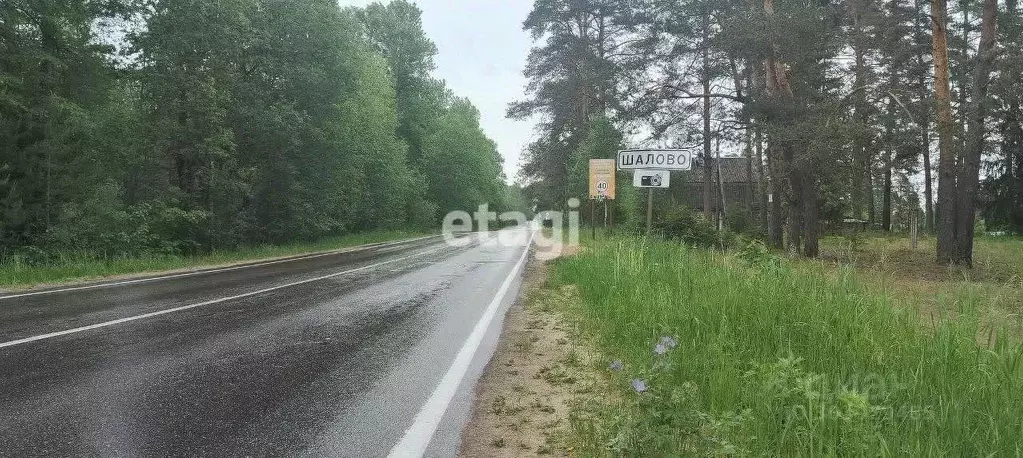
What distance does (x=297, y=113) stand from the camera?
23.2 m

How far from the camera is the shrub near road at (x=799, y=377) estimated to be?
297 centimetres

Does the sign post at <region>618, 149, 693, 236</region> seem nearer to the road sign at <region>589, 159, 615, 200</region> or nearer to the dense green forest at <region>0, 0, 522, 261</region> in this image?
the road sign at <region>589, 159, 615, 200</region>

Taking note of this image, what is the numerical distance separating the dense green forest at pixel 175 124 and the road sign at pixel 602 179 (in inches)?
461

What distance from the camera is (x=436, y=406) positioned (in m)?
4.27

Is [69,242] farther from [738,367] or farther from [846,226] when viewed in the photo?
[846,226]

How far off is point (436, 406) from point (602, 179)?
51.3 feet

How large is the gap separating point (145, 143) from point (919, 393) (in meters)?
23.5

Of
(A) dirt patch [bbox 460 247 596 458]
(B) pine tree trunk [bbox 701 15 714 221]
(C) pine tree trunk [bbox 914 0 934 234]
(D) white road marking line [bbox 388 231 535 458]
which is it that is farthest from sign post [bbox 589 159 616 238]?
(D) white road marking line [bbox 388 231 535 458]

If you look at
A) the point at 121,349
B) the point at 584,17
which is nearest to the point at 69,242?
the point at 121,349

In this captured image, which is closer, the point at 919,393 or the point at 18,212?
the point at 919,393

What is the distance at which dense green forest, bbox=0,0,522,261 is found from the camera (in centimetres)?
1655

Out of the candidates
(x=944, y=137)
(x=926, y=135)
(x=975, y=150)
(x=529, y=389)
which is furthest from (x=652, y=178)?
(x=975, y=150)

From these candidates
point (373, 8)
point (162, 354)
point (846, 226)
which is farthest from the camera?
point (373, 8)

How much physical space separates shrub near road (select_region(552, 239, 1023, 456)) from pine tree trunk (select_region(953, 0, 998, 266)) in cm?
1257
